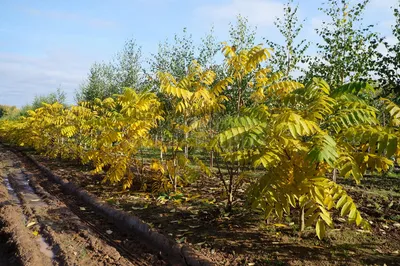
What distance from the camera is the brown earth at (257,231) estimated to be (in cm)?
365

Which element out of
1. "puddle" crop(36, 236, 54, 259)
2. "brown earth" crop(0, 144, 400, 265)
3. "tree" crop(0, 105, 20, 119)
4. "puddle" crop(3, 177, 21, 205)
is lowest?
"puddle" crop(36, 236, 54, 259)

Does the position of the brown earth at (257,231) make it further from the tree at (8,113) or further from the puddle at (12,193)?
the tree at (8,113)

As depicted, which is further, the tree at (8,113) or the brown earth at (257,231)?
the tree at (8,113)

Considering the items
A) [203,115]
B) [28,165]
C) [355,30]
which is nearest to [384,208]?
[203,115]

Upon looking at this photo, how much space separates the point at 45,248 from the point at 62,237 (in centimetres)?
33

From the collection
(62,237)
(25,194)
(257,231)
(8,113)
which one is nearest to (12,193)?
(25,194)

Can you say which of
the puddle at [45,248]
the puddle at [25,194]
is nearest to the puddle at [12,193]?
the puddle at [25,194]

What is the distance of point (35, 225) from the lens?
17.3 ft

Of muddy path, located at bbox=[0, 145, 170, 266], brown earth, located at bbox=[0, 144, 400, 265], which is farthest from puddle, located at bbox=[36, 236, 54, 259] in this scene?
brown earth, located at bbox=[0, 144, 400, 265]

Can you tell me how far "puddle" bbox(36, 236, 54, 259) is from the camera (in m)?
4.19

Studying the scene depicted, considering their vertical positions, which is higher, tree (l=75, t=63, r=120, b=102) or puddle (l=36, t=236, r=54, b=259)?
tree (l=75, t=63, r=120, b=102)

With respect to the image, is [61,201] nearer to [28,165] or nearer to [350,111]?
[350,111]

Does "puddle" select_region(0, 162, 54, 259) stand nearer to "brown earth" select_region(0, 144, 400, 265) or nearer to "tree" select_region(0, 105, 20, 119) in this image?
"brown earth" select_region(0, 144, 400, 265)

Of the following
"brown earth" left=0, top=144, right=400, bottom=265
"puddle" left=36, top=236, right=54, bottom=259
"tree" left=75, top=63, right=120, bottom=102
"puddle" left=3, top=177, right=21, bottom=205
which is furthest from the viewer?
"tree" left=75, top=63, right=120, bottom=102
